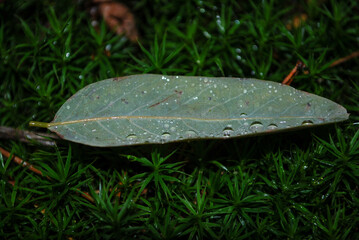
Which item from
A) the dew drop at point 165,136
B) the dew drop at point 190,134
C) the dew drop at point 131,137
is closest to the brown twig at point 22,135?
the dew drop at point 131,137

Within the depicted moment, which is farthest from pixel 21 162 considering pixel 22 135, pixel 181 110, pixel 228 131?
pixel 228 131

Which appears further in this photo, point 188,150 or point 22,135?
point 22,135

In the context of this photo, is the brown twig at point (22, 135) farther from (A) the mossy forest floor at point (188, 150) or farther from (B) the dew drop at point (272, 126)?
(B) the dew drop at point (272, 126)

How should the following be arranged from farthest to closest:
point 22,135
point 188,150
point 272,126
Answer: point 22,135
point 188,150
point 272,126

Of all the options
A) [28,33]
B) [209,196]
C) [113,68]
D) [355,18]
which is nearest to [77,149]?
[113,68]

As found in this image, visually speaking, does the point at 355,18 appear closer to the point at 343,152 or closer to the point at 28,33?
the point at 343,152

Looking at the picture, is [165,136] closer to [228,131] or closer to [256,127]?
[228,131]

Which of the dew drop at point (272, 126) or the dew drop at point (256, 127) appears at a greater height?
the dew drop at point (272, 126)
